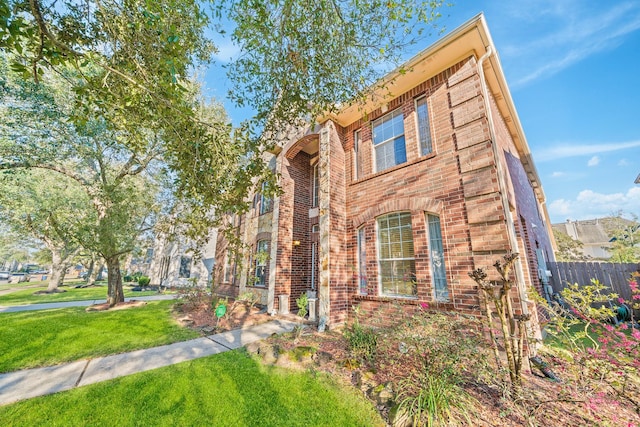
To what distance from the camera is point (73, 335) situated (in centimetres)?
562

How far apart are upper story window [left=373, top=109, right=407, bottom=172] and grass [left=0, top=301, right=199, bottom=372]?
6.72 m

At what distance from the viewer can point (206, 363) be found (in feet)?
13.8

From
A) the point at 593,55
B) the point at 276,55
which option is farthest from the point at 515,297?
the point at 593,55

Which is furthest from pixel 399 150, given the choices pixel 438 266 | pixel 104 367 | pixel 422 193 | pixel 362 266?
pixel 104 367

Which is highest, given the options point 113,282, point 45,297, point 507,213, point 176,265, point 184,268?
point 507,213

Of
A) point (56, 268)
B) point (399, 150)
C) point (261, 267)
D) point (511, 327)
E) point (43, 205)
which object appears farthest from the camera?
point (56, 268)

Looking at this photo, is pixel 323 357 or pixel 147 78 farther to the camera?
pixel 323 357

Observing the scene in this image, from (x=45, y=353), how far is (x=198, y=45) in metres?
6.54

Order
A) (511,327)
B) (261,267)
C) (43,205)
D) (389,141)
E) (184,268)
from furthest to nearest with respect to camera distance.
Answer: (184,268)
(43,205)
(261,267)
(389,141)
(511,327)

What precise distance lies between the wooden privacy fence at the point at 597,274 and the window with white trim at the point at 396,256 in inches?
237

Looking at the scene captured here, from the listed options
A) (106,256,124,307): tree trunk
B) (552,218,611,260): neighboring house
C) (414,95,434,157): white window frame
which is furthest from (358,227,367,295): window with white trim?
(552,218,611,260): neighboring house

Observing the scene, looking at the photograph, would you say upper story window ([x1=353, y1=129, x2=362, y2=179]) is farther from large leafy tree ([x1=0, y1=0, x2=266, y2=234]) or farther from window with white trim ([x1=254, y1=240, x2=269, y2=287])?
window with white trim ([x1=254, y1=240, x2=269, y2=287])

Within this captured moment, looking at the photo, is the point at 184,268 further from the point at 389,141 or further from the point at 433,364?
the point at 433,364

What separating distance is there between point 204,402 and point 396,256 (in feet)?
15.2
